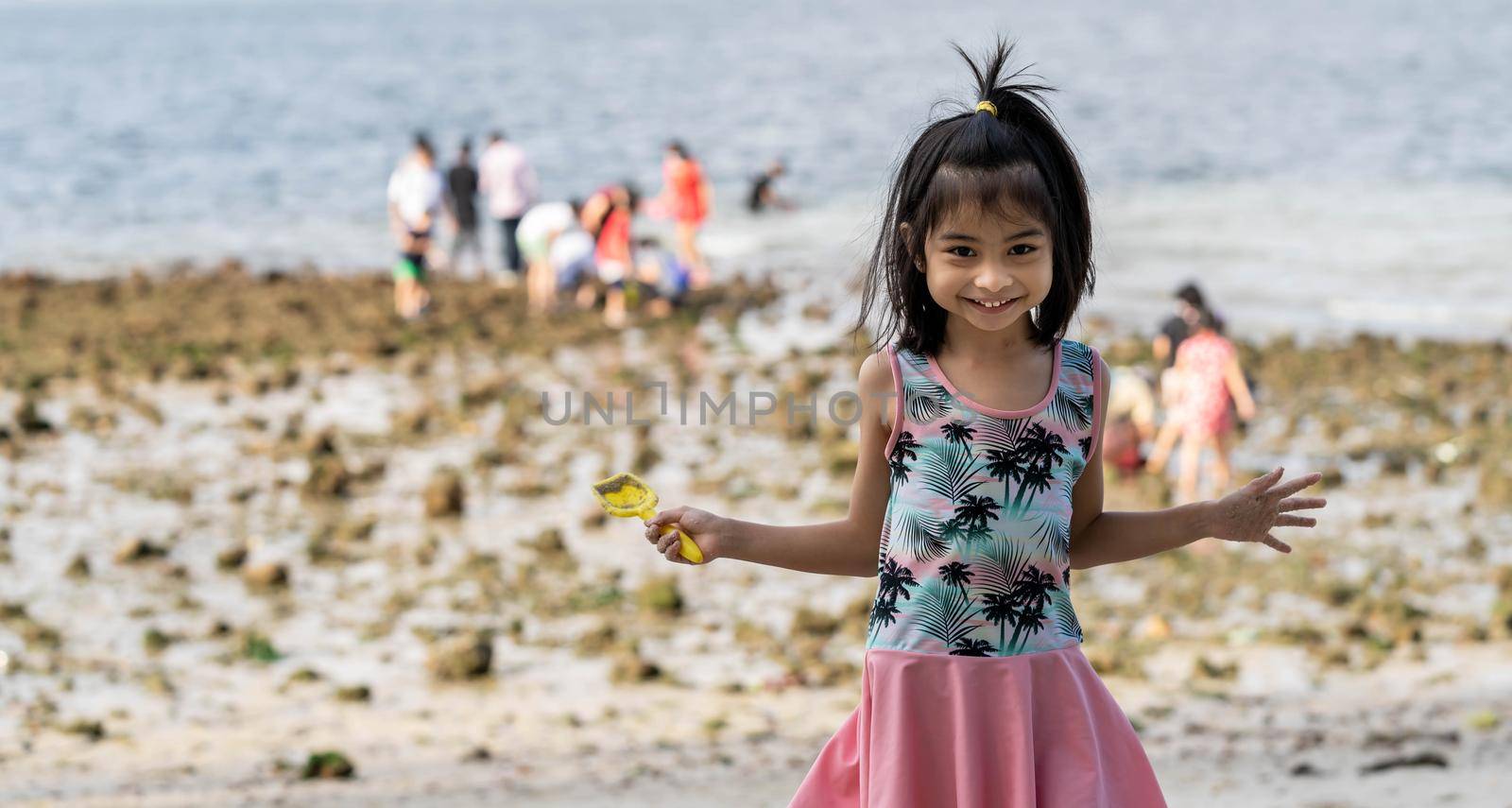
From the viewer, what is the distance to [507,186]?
55.5ft

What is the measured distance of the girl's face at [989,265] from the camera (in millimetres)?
2629

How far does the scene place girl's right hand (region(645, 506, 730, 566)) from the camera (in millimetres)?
2852

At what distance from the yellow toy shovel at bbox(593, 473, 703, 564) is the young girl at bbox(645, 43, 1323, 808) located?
0.03 metres

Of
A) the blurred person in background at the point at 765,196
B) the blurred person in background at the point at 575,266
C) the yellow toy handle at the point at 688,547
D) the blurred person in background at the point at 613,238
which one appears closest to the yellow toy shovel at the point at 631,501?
the yellow toy handle at the point at 688,547

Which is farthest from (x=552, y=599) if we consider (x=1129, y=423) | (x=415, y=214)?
(x=415, y=214)

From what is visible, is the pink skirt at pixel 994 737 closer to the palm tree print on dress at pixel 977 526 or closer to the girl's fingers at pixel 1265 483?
the palm tree print on dress at pixel 977 526

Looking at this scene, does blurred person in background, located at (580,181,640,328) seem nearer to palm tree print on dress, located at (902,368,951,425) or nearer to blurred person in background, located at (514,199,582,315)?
blurred person in background, located at (514,199,582,315)

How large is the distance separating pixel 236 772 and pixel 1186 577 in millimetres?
4883

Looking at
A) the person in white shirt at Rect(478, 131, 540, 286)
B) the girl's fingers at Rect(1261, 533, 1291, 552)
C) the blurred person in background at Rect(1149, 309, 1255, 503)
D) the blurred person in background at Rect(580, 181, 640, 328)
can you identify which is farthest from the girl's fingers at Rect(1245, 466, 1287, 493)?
the person in white shirt at Rect(478, 131, 540, 286)

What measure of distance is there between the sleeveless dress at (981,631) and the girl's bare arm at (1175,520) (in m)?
0.14

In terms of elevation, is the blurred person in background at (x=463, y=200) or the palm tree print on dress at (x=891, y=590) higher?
the blurred person in background at (x=463, y=200)

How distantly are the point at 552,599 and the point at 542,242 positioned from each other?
26.1 ft

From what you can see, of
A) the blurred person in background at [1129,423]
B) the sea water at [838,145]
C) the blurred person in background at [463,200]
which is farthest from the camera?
the sea water at [838,145]

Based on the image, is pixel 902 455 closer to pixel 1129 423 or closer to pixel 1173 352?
pixel 1173 352
